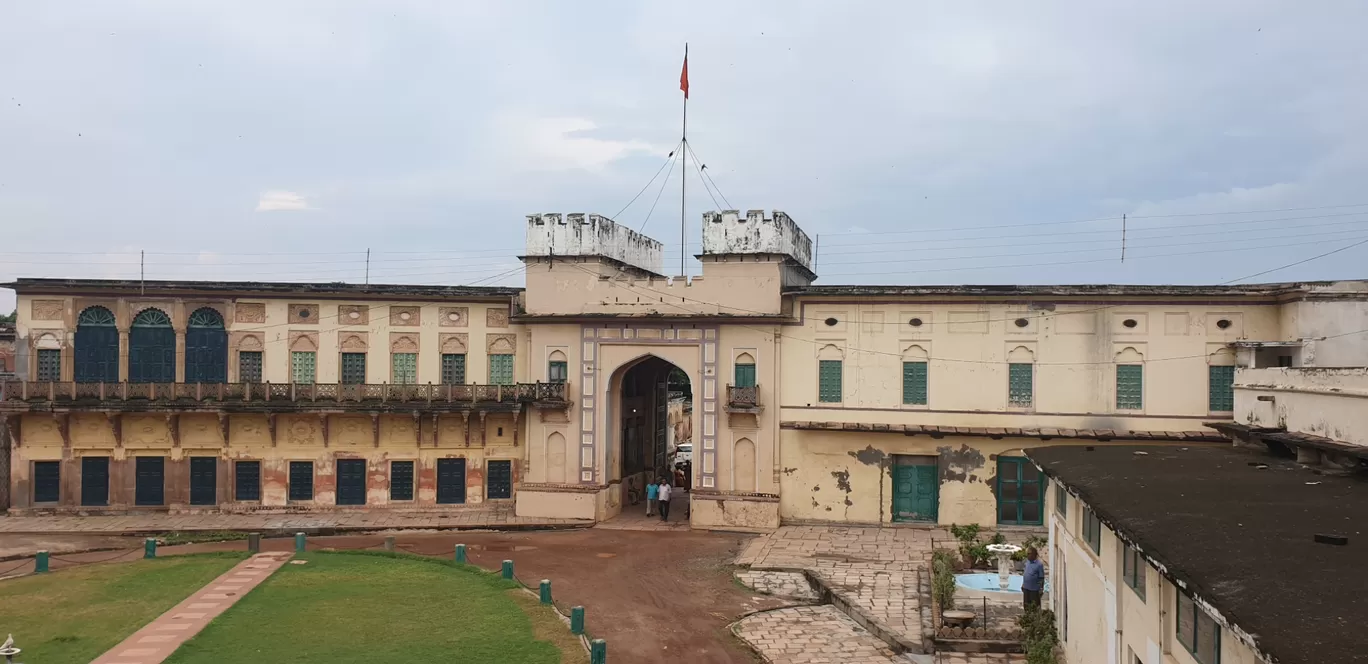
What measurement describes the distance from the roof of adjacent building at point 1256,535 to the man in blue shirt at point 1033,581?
2.64 meters

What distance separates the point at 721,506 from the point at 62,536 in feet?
63.1

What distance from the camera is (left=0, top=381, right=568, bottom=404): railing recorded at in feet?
100

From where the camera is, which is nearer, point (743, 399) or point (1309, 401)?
point (1309, 401)

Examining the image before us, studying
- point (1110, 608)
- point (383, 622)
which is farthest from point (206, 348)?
point (1110, 608)

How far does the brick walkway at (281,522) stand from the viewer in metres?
29.0

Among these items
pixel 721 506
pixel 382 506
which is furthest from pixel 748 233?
pixel 382 506

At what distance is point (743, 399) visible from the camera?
97.8 feet

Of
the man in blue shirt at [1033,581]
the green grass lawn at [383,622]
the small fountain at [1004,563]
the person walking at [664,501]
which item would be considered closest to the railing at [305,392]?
the person walking at [664,501]

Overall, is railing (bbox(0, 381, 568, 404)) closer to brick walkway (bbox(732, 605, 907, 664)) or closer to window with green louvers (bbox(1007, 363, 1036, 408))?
brick walkway (bbox(732, 605, 907, 664))

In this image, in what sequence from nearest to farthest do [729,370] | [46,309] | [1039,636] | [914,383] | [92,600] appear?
[1039,636] → [92,600] → [914,383] → [729,370] → [46,309]

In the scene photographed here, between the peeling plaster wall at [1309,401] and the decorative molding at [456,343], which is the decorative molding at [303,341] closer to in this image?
the decorative molding at [456,343]

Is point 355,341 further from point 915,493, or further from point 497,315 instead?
point 915,493

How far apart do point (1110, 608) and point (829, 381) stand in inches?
703

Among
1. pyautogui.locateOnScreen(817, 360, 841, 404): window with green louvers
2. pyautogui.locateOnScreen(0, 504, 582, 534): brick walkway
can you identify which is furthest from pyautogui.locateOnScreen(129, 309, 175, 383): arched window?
pyautogui.locateOnScreen(817, 360, 841, 404): window with green louvers
